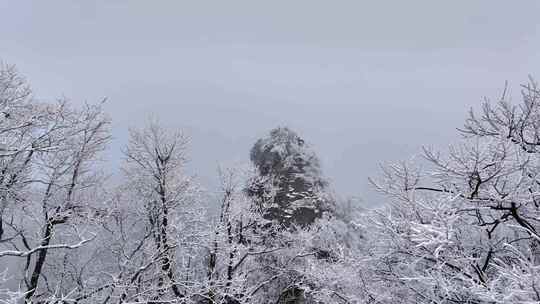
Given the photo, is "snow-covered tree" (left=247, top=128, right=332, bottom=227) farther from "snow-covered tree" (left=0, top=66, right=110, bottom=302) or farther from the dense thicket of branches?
"snow-covered tree" (left=0, top=66, right=110, bottom=302)

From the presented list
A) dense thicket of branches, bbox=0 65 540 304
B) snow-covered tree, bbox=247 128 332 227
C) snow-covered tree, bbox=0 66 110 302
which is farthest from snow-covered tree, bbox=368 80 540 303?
snow-covered tree, bbox=247 128 332 227

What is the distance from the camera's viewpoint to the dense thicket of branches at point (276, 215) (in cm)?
568

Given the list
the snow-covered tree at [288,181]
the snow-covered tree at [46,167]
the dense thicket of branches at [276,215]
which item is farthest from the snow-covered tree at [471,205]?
the snow-covered tree at [288,181]

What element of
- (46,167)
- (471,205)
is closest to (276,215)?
(46,167)

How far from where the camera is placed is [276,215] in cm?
1891

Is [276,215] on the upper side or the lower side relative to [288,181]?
lower

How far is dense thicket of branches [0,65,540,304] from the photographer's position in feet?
18.6

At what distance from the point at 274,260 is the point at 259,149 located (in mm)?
7097

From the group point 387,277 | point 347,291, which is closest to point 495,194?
point 387,277

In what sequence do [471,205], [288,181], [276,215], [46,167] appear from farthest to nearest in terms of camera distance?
1. [288,181]
2. [276,215]
3. [46,167]
4. [471,205]

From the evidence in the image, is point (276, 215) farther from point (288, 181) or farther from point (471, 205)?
point (471, 205)

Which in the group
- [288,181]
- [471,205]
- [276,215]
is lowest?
[276,215]

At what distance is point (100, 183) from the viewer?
11.7 m

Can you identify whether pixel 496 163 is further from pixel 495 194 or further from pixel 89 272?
pixel 89 272
